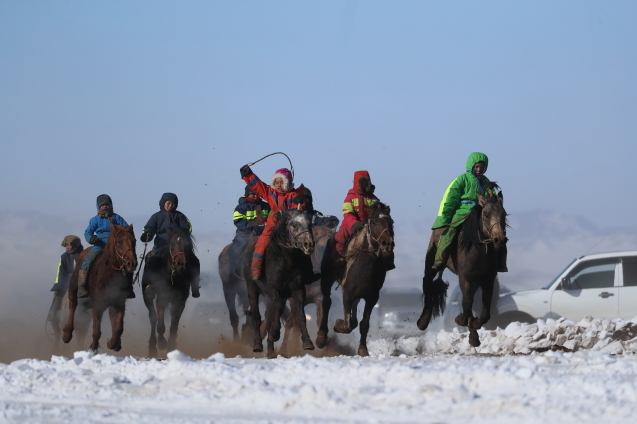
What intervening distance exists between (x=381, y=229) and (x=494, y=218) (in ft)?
5.48

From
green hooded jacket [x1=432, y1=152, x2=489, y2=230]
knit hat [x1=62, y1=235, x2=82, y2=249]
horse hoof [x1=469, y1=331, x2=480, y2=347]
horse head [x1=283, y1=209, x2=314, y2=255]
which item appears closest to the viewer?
horse head [x1=283, y1=209, x2=314, y2=255]

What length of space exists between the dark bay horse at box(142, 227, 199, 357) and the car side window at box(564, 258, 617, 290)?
6693mm

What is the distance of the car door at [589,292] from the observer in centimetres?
1769

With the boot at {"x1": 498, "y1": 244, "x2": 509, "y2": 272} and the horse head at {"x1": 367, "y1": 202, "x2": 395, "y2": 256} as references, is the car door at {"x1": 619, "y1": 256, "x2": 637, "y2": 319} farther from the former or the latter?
the horse head at {"x1": 367, "y1": 202, "x2": 395, "y2": 256}

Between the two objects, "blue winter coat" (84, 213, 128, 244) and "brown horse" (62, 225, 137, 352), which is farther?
"blue winter coat" (84, 213, 128, 244)

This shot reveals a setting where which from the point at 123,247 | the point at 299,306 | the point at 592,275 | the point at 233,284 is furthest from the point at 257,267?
the point at 592,275

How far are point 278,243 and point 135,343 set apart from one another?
241 inches

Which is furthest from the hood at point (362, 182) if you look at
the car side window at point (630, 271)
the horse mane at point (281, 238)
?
the car side window at point (630, 271)

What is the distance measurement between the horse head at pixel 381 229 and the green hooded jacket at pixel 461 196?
1.44 meters

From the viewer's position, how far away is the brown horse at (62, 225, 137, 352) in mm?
16391

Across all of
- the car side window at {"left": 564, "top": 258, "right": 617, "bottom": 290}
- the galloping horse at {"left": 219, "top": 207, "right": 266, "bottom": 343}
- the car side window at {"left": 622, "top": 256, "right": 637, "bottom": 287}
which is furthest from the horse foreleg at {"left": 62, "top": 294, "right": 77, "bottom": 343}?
the car side window at {"left": 622, "top": 256, "right": 637, "bottom": 287}

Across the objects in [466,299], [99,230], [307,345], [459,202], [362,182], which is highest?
[362,182]

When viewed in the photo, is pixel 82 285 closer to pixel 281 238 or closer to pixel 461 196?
pixel 281 238

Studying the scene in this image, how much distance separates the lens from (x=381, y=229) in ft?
48.1
